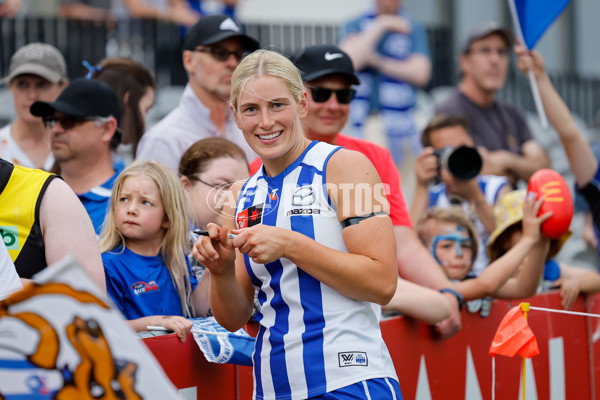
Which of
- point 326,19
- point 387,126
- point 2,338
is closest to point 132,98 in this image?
point 2,338

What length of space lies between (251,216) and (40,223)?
0.74 metres

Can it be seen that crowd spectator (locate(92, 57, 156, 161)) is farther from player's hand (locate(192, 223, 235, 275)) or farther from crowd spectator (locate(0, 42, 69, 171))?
player's hand (locate(192, 223, 235, 275))

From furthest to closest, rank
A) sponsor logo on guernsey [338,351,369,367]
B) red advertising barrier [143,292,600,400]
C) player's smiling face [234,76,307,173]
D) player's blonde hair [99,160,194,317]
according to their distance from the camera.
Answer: player's blonde hair [99,160,194,317]
red advertising barrier [143,292,600,400]
player's smiling face [234,76,307,173]
sponsor logo on guernsey [338,351,369,367]

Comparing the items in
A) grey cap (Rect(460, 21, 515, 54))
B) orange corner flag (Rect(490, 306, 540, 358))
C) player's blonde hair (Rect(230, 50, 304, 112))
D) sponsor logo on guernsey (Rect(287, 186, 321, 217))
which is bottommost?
orange corner flag (Rect(490, 306, 540, 358))

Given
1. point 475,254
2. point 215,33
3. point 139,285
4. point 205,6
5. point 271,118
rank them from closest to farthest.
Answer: point 271,118, point 139,285, point 475,254, point 215,33, point 205,6

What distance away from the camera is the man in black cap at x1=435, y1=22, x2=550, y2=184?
6.55 m

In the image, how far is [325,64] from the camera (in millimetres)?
4344

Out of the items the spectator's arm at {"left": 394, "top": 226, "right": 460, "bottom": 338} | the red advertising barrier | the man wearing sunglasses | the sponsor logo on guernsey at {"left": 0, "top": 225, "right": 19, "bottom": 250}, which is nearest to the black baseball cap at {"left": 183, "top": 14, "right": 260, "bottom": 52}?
the man wearing sunglasses

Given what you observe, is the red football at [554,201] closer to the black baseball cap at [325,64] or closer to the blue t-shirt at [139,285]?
the black baseball cap at [325,64]

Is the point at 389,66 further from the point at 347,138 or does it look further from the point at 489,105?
the point at 347,138

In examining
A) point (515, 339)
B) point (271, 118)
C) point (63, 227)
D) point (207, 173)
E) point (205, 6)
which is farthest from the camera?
point (205, 6)

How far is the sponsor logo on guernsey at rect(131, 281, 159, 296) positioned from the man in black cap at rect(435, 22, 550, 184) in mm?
3597

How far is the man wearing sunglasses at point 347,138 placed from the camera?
420 centimetres

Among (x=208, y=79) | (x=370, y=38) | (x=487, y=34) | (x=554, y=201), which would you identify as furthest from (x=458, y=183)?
(x=370, y=38)
